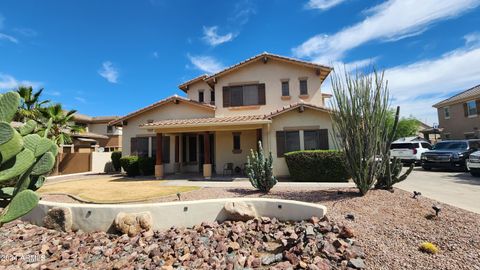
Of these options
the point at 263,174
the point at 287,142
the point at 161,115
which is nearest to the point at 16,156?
the point at 263,174

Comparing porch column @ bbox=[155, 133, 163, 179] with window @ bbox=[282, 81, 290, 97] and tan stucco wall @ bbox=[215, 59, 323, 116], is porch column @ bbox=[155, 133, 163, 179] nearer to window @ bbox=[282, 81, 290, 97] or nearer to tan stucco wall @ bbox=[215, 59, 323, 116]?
tan stucco wall @ bbox=[215, 59, 323, 116]

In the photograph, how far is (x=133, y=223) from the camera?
696cm

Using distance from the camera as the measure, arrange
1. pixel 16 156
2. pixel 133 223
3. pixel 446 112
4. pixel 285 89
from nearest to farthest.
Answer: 1. pixel 16 156
2. pixel 133 223
3. pixel 285 89
4. pixel 446 112

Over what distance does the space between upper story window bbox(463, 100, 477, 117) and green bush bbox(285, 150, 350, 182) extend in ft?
70.7

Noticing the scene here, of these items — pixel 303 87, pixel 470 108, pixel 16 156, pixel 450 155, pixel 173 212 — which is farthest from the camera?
pixel 470 108

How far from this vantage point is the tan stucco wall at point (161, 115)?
17.2 meters

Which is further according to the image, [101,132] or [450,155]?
[101,132]

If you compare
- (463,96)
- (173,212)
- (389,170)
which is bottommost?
(173,212)

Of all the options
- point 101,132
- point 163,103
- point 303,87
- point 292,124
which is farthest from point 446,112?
point 101,132

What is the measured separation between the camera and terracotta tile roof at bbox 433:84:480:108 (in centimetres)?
2353

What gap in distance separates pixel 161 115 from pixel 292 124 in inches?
373

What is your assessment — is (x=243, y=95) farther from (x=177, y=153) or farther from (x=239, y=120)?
(x=177, y=153)

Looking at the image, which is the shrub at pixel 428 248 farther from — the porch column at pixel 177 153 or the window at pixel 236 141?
the porch column at pixel 177 153

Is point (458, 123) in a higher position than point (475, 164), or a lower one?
higher
